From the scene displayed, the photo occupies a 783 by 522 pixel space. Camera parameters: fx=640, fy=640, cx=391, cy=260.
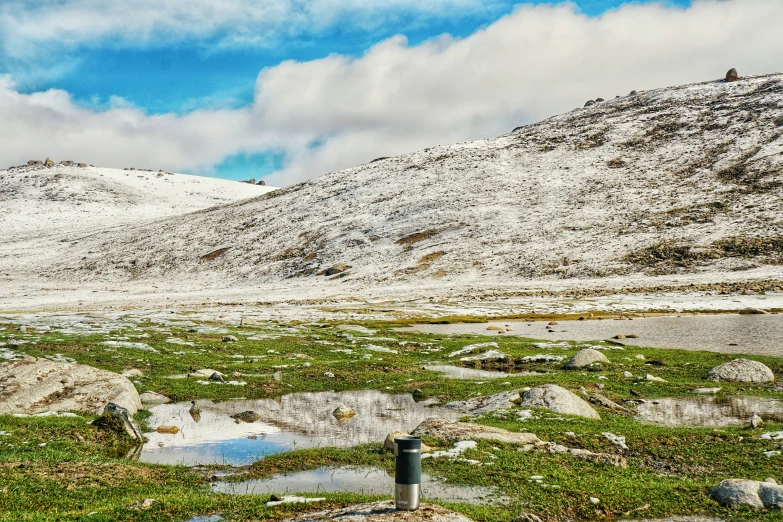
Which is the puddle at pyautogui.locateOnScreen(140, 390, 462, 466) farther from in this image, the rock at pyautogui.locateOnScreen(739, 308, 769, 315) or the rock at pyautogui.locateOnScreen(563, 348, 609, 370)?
the rock at pyautogui.locateOnScreen(739, 308, 769, 315)

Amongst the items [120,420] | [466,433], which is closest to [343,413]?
[466,433]

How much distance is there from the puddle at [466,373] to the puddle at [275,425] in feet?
18.3

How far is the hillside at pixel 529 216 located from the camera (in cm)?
10806

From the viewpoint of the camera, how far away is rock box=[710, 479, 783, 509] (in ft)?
40.9

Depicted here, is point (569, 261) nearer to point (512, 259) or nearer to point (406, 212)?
point (512, 259)

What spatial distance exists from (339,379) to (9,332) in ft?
86.6

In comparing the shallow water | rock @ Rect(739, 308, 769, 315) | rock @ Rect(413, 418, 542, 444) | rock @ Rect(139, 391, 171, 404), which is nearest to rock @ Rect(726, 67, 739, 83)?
rock @ Rect(739, 308, 769, 315)

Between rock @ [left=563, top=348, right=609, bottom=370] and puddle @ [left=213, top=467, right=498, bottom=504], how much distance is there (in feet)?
60.1

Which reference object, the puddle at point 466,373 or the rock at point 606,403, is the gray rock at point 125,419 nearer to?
the puddle at point 466,373

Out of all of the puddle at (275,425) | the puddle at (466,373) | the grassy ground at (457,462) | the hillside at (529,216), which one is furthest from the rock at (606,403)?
the hillside at (529,216)

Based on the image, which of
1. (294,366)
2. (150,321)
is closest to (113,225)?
(150,321)

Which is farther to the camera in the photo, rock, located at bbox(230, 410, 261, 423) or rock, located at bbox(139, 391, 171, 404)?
rock, located at bbox(139, 391, 171, 404)

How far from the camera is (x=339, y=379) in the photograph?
30.2 metres

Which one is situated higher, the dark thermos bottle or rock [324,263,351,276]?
rock [324,263,351,276]
